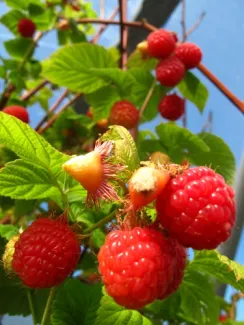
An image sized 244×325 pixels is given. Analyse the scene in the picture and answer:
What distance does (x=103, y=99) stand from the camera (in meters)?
1.22

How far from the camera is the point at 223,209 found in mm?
459

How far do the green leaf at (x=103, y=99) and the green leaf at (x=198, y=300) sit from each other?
54cm

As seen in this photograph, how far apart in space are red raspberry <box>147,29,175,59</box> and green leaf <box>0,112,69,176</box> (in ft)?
2.02


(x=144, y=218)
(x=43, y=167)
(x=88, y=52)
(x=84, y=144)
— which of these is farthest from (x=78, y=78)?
(x=144, y=218)

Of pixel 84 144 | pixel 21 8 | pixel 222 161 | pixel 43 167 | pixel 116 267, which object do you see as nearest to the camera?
pixel 116 267

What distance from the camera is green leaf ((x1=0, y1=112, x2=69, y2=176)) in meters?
0.51

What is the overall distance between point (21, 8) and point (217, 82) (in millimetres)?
755

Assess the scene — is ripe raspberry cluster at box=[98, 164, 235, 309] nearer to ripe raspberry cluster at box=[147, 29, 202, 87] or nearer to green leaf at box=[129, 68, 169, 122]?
ripe raspberry cluster at box=[147, 29, 202, 87]

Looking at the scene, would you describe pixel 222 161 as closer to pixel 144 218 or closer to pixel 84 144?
pixel 84 144

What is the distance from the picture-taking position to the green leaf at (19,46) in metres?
1.49

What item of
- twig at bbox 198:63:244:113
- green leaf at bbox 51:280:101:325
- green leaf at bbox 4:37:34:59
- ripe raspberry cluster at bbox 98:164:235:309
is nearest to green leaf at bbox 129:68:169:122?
twig at bbox 198:63:244:113

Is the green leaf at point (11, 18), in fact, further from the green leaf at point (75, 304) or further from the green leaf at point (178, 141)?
the green leaf at point (75, 304)

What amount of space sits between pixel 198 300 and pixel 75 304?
0.26 metres

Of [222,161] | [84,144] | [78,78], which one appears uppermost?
[78,78]
